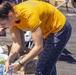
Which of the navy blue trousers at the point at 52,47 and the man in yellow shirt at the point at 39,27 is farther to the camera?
the navy blue trousers at the point at 52,47

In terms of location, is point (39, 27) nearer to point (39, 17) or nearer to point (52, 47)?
point (39, 17)

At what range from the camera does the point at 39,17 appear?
332 centimetres

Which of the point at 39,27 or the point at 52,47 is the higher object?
the point at 39,27

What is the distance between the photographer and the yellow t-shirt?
10.6 ft

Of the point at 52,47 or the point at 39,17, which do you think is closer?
the point at 39,17

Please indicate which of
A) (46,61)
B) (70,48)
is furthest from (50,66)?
(70,48)

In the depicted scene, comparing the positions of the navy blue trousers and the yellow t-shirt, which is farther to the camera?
the navy blue trousers

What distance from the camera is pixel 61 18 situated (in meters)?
3.70

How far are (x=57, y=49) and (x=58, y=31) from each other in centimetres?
19

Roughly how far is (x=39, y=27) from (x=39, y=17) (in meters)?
0.11

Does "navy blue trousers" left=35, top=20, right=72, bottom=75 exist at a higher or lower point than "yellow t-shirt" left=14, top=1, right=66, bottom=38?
lower

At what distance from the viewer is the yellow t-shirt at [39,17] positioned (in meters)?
3.24

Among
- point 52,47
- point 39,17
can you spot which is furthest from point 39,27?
point 52,47

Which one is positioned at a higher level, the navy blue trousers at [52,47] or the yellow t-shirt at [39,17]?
the yellow t-shirt at [39,17]
